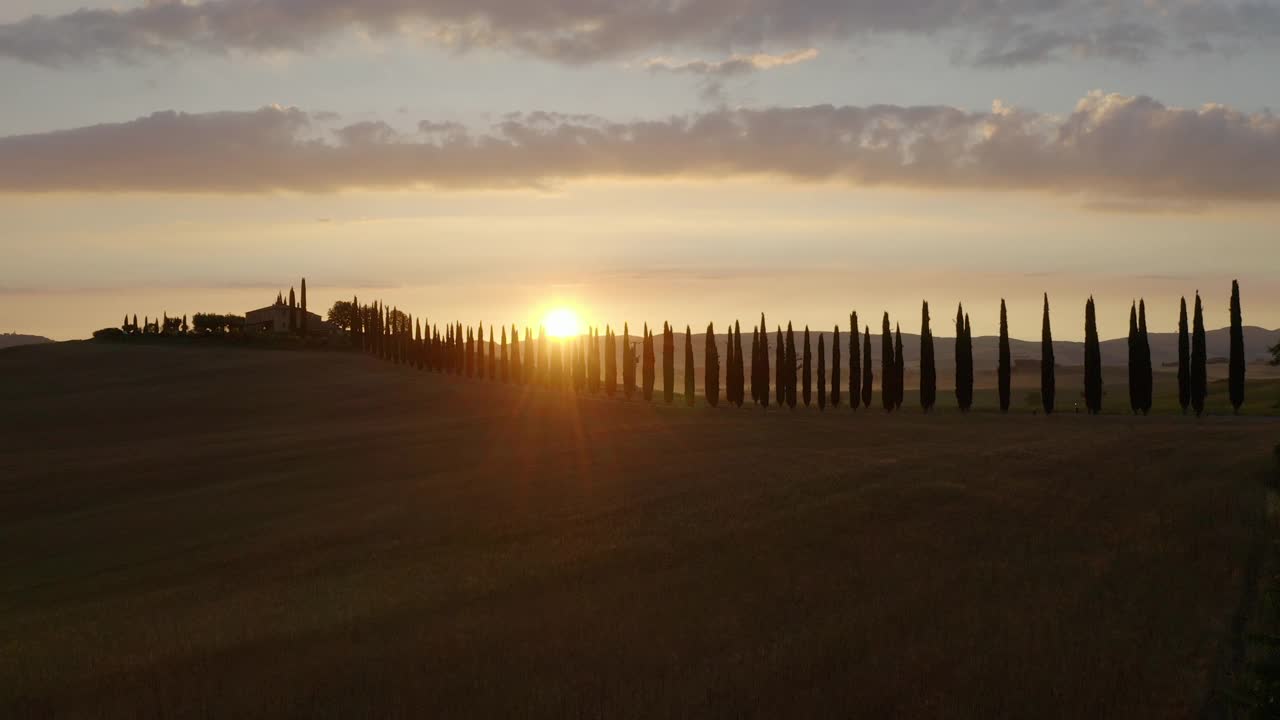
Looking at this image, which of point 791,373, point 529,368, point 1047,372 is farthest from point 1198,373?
point 529,368

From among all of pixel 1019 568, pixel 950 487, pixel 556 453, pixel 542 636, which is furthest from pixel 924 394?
pixel 542 636

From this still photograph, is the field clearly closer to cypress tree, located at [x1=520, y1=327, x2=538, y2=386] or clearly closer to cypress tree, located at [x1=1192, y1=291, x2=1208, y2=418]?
cypress tree, located at [x1=1192, y1=291, x2=1208, y2=418]

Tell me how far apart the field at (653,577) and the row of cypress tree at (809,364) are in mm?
13900

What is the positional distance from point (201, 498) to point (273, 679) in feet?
73.2

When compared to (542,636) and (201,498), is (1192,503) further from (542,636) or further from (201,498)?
(201,498)

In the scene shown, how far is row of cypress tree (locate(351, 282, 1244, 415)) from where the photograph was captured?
59812mm

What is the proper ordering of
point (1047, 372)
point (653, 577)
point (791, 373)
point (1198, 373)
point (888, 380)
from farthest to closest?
point (791, 373)
point (888, 380)
point (1047, 372)
point (1198, 373)
point (653, 577)

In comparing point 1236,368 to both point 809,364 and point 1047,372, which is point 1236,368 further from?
point 809,364

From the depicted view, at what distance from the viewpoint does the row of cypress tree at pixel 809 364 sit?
59812 mm

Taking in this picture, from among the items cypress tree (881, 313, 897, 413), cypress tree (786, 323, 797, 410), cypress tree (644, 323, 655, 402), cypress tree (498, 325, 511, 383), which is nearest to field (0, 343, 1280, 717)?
cypress tree (881, 313, 897, 413)

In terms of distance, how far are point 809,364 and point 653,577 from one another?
53380mm

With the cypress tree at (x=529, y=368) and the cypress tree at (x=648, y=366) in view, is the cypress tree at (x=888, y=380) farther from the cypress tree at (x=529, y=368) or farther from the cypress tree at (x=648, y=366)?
the cypress tree at (x=529, y=368)

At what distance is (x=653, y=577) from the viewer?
21.1 m

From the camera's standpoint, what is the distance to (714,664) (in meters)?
16.3
